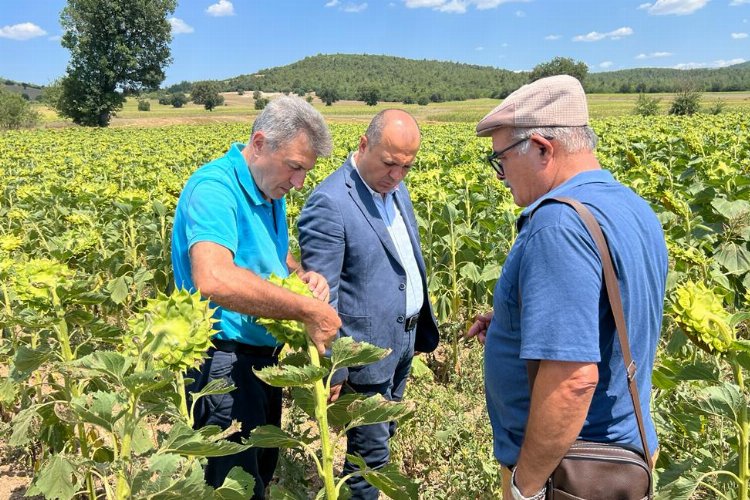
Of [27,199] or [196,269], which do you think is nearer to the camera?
[196,269]

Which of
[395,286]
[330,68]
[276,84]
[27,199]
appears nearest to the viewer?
[395,286]

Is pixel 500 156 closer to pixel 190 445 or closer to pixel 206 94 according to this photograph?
pixel 190 445

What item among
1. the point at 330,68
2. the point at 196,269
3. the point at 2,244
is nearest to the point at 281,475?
the point at 196,269

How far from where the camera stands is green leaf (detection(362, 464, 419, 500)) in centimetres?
190

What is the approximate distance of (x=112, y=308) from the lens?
5258 millimetres

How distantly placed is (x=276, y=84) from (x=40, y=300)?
152 metres

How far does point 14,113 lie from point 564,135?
2036 inches

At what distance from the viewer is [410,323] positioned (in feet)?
9.66

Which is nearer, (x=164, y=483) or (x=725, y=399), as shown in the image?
(x=164, y=483)

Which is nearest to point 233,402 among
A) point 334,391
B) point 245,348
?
point 245,348

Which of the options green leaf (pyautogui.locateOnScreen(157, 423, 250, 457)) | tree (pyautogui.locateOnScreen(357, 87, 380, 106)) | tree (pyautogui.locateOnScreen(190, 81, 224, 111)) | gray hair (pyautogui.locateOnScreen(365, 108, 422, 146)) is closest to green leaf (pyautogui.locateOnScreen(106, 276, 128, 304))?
gray hair (pyautogui.locateOnScreen(365, 108, 422, 146))

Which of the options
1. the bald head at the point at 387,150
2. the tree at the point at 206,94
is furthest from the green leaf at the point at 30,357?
the tree at the point at 206,94

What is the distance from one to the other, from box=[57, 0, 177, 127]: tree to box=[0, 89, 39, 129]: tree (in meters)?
3.79

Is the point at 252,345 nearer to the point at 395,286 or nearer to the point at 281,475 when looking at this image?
the point at 395,286
